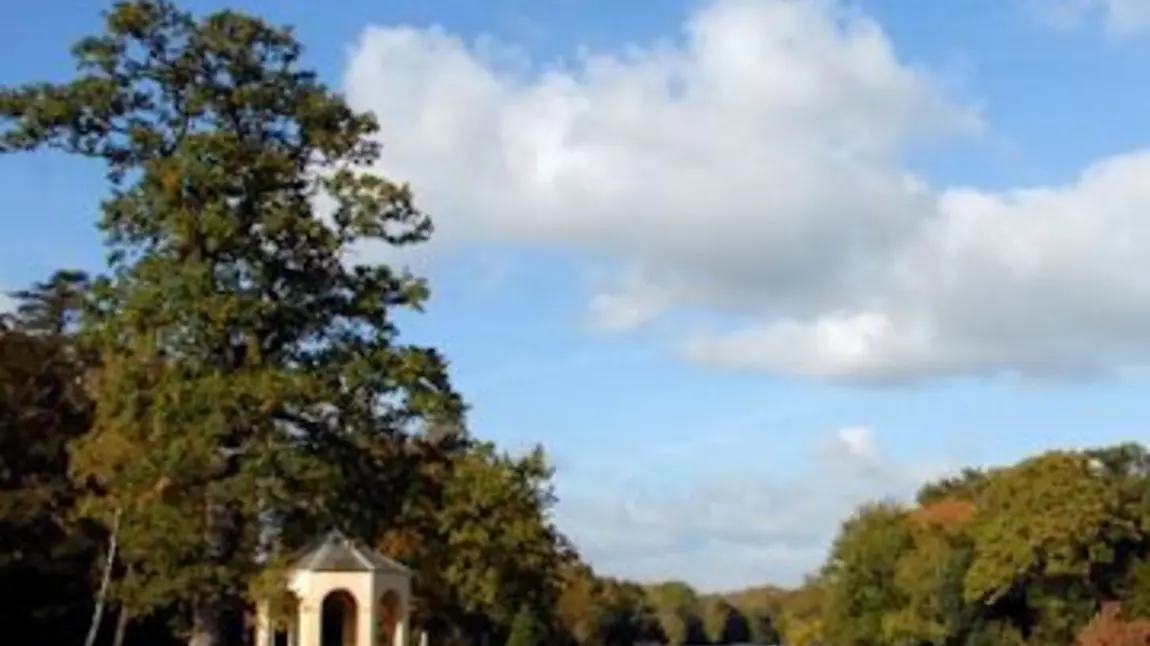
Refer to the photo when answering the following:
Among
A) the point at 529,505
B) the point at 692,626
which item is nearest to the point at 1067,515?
the point at 529,505

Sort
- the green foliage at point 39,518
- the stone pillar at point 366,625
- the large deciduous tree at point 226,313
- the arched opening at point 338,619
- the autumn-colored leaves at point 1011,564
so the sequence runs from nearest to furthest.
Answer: the large deciduous tree at point 226,313, the stone pillar at point 366,625, the arched opening at point 338,619, the green foliage at point 39,518, the autumn-colored leaves at point 1011,564

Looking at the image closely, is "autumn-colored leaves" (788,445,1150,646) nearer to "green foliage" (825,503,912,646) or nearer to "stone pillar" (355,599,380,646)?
"green foliage" (825,503,912,646)

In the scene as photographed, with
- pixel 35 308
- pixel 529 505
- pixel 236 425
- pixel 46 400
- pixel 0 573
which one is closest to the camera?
pixel 236 425

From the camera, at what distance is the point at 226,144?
3005 centimetres

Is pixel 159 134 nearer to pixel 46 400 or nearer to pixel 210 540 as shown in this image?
pixel 210 540

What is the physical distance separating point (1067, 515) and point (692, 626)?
85816 mm

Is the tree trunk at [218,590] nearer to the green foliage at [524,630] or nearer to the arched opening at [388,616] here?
the arched opening at [388,616]

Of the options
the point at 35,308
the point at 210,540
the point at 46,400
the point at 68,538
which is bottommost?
the point at 210,540

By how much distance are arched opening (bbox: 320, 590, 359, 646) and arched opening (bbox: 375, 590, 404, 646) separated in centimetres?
68

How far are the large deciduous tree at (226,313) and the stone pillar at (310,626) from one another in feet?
44.4

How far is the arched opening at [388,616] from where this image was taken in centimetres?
4715

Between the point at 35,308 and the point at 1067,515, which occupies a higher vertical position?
the point at 35,308

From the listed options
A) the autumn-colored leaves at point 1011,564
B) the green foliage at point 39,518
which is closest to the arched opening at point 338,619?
the green foliage at point 39,518

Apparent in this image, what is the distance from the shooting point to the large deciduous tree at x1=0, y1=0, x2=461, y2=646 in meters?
29.8
